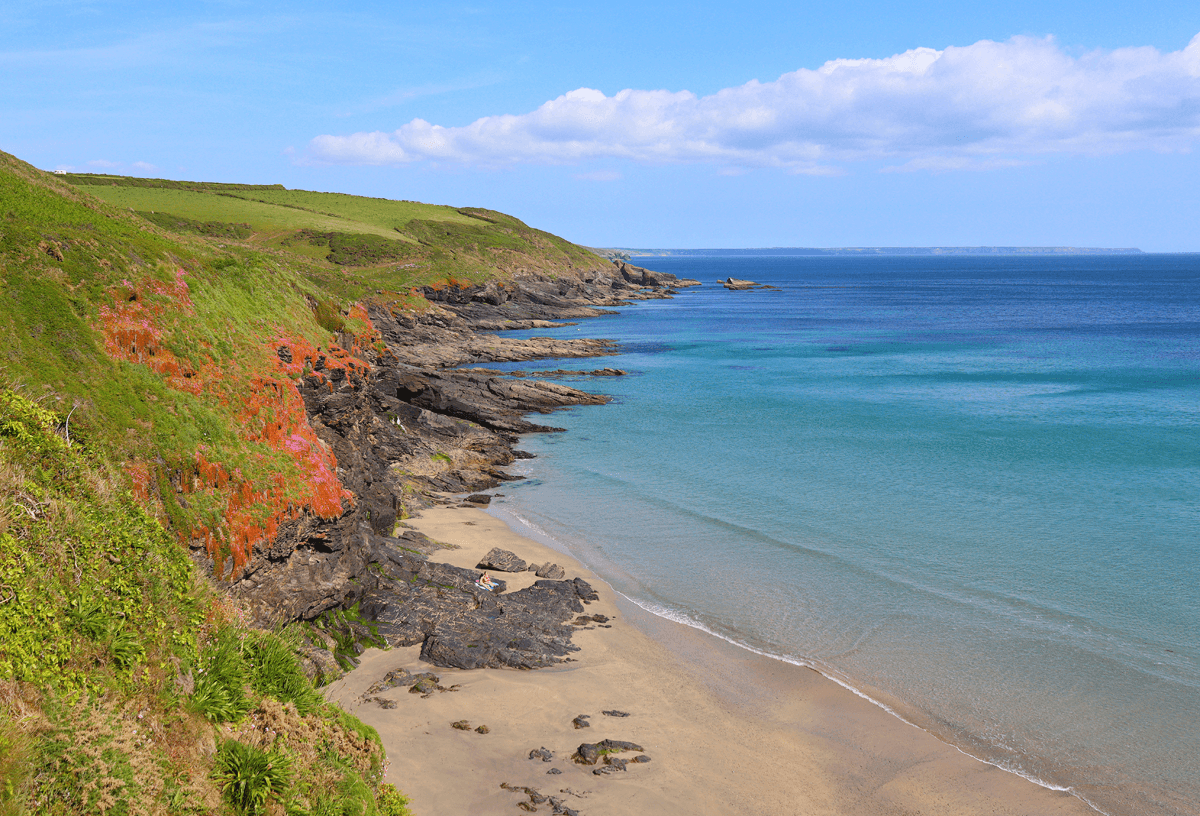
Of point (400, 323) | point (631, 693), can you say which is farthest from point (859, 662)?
point (400, 323)

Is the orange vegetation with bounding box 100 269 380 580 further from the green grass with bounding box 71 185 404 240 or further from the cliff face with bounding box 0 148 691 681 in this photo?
the green grass with bounding box 71 185 404 240

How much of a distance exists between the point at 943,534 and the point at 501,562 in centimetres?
1674

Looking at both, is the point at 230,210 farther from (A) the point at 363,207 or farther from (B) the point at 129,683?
(B) the point at 129,683

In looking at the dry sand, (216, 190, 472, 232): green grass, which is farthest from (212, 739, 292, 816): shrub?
(216, 190, 472, 232): green grass

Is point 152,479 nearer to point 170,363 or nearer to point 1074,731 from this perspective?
point 170,363

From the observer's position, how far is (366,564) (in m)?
20.5

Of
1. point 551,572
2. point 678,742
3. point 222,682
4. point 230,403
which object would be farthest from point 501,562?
point 222,682

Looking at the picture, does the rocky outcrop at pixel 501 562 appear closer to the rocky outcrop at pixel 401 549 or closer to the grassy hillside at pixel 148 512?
the rocky outcrop at pixel 401 549

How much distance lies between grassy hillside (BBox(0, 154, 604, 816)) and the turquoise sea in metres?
12.3

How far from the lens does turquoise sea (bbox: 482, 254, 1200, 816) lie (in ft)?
57.2

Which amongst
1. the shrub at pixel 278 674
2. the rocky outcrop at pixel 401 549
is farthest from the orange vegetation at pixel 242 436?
the shrub at pixel 278 674


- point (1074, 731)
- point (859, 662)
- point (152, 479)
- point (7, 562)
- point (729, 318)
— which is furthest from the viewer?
point (729, 318)

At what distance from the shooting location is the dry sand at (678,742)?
546 inches

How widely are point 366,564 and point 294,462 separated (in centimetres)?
374
